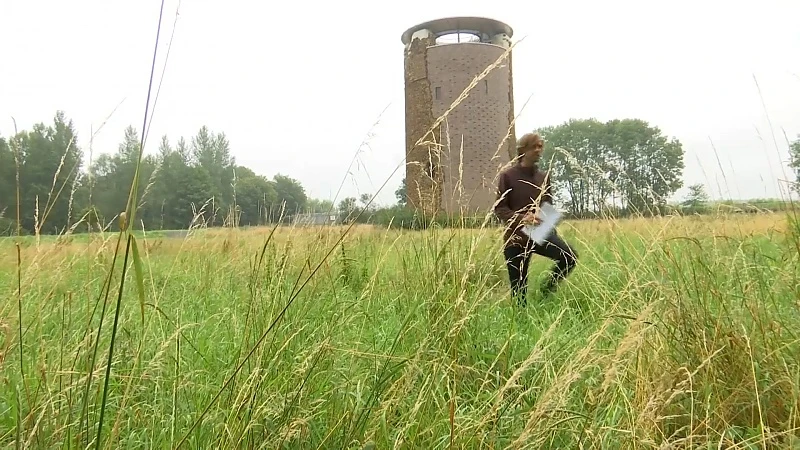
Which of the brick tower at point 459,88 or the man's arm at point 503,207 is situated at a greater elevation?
the brick tower at point 459,88

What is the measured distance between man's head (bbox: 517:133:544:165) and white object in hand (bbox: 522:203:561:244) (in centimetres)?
51

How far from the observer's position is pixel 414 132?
1543cm

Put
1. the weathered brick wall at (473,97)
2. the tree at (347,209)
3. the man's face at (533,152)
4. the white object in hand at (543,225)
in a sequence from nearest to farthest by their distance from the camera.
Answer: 1. the tree at (347,209)
2. the white object in hand at (543,225)
3. the man's face at (533,152)
4. the weathered brick wall at (473,97)

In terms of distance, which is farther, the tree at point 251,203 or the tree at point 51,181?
the tree at point 251,203

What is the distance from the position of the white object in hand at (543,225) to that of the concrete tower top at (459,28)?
14372 mm

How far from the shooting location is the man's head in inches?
149

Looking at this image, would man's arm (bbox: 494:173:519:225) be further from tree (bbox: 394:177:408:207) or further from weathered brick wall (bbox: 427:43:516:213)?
weathered brick wall (bbox: 427:43:516:213)

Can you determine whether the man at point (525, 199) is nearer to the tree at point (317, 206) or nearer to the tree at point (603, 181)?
the tree at point (603, 181)

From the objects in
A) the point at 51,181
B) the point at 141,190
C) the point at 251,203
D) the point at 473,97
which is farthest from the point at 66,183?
the point at 473,97

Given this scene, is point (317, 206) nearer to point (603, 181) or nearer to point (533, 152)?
point (603, 181)

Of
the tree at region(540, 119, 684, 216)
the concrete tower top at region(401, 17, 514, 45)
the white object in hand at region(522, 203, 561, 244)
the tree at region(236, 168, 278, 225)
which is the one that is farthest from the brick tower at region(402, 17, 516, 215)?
the white object in hand at region(522, 203, 561, 244)

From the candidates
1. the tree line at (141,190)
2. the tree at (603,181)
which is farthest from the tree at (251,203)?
the tree at (603,181)

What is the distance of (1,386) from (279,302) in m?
0.92

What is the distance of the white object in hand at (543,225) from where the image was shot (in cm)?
317
